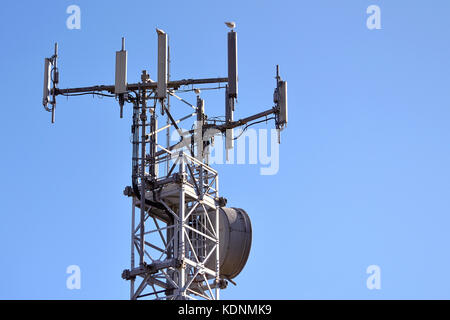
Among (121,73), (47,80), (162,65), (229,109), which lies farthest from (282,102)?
(47,80)

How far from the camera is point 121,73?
55156 millimetres

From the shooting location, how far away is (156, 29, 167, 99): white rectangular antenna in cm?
5375

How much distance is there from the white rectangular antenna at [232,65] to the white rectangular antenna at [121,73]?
16.3 ft

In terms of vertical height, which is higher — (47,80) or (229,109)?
(47,80)

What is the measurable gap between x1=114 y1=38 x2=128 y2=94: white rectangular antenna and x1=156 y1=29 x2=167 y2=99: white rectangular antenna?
1799 millimetres

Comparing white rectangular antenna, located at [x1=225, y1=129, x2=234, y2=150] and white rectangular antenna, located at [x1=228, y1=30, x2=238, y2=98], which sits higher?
white rectangular antenna, located at [x1=228, y1=30, x2=238, y2=98]

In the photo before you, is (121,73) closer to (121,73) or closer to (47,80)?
(121,73)

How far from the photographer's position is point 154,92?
55.8 m

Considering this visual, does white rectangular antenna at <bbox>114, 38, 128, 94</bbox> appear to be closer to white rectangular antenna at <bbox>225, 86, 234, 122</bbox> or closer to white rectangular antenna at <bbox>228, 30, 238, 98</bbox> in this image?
white rectangular antenna at <bbox>228, 30, 238, 98</bbox>

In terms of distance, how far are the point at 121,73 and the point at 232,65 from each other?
17.5 ft
